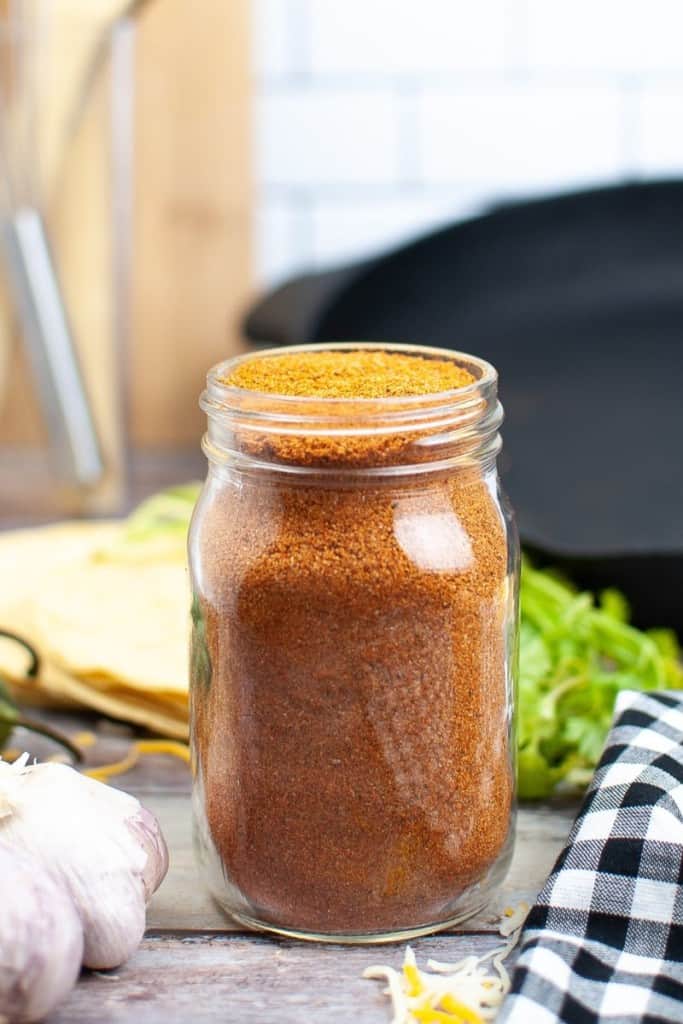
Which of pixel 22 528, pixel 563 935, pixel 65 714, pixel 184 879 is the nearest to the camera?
pixel 563 935

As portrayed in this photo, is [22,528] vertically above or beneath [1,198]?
beneath

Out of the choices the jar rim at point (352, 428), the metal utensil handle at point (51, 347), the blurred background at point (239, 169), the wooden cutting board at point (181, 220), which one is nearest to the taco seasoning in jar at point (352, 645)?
the jar rim at point (352, 428)

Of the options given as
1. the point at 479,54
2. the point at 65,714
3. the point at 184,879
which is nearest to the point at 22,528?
the point at 65,714

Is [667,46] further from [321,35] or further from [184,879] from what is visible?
[184,879]

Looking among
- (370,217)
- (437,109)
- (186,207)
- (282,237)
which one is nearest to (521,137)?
(437,109)

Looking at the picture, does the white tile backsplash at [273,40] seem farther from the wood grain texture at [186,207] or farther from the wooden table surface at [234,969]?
the wooden table surface at [234,969]

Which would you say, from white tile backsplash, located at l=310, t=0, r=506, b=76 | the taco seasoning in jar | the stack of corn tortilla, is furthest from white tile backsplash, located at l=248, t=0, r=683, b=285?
the taco seasoning in jar

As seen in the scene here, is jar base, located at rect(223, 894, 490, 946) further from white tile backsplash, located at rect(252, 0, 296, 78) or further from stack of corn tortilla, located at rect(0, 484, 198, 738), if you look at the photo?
white tile backsplash, located at rect(252, 0, 296, 78)
